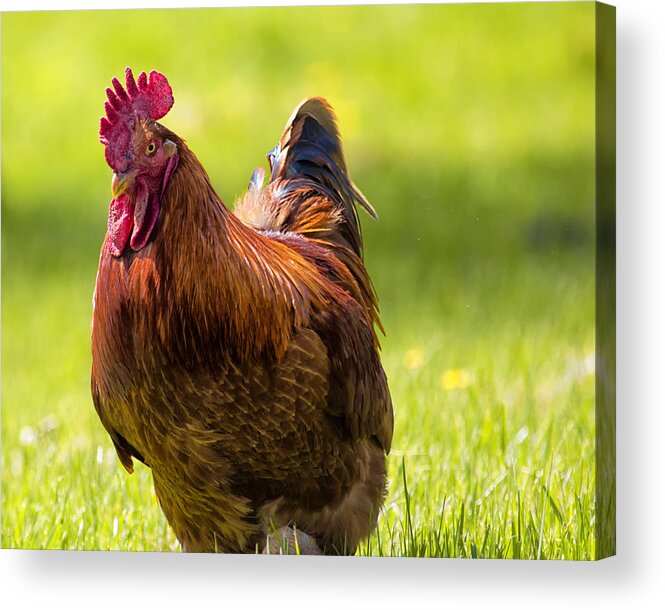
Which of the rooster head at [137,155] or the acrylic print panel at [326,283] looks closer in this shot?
the rooster head at [137,155]

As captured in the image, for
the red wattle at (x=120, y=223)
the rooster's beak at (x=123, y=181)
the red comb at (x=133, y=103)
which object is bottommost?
the red wattle at (x=120, y=223)

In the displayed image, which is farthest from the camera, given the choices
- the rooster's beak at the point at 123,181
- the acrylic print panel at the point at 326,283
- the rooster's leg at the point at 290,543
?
the rooster's leg at the point at 290,543

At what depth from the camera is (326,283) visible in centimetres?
393

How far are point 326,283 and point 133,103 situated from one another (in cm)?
76

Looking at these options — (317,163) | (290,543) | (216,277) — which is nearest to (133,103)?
(216,277)

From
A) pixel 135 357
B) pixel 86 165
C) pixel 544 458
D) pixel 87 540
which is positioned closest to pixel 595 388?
pixel 544 458

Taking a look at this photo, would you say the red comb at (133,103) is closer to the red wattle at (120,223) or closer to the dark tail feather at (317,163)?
the red wattle at (120,223)

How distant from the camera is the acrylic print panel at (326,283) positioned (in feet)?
12.1

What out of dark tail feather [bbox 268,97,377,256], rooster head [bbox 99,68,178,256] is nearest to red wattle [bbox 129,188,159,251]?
rooster head [bbox 99,68,178,256]

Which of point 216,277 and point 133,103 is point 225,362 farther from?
point 133,103

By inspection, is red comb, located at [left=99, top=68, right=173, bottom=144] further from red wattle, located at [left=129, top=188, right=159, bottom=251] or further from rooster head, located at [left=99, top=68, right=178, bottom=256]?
red wattle, located at [left=129, top=188, right=159, bottom=251]

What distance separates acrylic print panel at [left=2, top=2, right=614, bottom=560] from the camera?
3.68 meters

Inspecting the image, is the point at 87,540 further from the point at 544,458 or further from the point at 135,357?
the point at 544,458

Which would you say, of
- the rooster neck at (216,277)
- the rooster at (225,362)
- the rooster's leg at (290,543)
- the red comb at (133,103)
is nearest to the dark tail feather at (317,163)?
the rooster at (225,362)
